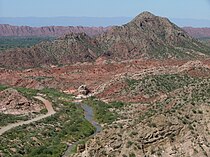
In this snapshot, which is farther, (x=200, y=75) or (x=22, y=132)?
(x=200, y=75)

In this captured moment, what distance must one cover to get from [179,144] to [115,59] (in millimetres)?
123514

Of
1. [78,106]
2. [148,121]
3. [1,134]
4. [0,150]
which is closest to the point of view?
[148,121]

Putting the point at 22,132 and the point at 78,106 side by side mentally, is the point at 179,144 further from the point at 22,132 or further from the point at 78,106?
the point at 78,106

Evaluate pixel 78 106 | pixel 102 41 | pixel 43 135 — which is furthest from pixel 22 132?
pixel 102 41

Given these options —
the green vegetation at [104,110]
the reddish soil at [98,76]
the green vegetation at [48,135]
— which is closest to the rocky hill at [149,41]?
the reddish soil at [98,76]

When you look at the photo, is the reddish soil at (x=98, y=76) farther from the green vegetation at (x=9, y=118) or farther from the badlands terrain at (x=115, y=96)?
the green vegetation at (x=9, y=118)

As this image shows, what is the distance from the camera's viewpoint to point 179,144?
26.7m

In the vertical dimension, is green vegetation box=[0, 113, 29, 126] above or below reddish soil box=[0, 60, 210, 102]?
above

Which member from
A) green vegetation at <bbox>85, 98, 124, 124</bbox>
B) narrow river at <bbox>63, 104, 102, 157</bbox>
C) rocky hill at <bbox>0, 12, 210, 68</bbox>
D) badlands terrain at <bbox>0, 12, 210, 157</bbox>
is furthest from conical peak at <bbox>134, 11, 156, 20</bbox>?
narrow river at <bbox>63, 104, 102, 157</bbox>

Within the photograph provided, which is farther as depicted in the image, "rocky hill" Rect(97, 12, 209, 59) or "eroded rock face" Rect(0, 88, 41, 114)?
A: "rocky hill" Rect(97, 12, 209, 59)

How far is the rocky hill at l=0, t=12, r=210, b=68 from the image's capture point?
153m

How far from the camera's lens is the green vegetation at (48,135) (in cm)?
4597

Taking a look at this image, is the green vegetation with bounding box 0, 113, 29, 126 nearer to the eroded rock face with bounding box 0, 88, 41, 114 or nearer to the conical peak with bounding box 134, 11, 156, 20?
the eroded rock face with bounding box 0, 88, 41, 114

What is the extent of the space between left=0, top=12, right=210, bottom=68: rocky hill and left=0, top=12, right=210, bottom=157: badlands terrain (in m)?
0.33
